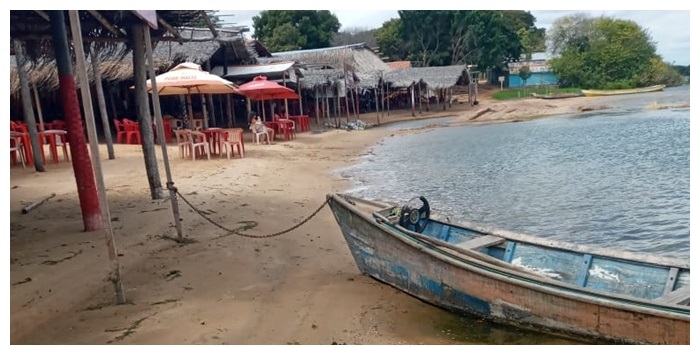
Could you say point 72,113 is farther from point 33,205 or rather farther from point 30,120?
point 30,120

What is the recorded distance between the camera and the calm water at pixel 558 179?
830 centimetres

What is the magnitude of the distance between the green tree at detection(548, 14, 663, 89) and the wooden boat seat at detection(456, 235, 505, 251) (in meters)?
40.2

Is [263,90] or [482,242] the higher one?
[263,90]

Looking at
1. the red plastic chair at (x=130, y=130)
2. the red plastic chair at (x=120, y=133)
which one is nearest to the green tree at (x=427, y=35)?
the red plastic chair at (x=120, y=133)

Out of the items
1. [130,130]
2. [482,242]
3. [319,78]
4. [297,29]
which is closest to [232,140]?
[130,130]

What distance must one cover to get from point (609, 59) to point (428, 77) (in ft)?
65.1

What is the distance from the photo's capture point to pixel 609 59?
4231cm

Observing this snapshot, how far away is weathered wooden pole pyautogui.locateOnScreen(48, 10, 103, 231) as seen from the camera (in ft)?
19.2

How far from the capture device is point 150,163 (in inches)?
312

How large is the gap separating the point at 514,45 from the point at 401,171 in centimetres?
3194

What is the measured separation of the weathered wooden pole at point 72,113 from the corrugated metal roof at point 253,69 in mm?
14536

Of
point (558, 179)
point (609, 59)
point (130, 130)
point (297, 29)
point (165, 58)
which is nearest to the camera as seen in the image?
point (558, 179)

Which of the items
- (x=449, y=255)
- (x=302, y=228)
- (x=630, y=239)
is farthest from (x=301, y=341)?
(x=630, y=239)

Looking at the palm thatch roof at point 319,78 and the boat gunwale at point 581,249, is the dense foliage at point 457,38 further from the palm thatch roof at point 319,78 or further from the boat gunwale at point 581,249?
the boat gunwale at point 581,249
